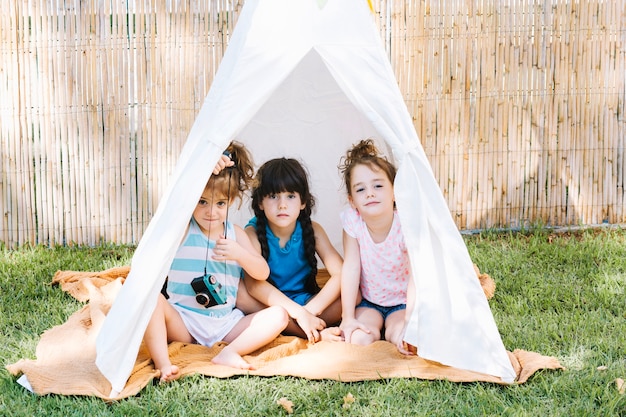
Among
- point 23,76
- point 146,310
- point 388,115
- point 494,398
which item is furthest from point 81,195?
point 494,398

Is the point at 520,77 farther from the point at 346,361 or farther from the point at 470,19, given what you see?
the point at 346,361

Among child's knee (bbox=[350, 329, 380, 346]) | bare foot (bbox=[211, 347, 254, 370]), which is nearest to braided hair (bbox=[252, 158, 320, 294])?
child's knee (bbox=[350, 329, 380, 346])

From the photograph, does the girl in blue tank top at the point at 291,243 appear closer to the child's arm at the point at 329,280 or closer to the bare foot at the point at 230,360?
the child's arm at the point at 329,280

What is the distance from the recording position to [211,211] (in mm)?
3357

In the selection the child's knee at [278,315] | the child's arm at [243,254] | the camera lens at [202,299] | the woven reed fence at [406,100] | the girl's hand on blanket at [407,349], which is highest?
the woven reed fence at [406,100]

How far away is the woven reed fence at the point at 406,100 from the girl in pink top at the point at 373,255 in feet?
5.08

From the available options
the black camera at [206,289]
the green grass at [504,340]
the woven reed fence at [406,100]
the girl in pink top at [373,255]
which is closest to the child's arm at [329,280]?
the girl in pink top at [373,255]

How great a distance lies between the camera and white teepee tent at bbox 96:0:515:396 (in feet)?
9.19

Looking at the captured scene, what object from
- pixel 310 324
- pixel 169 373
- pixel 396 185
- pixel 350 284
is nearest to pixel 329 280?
pixel 350 284

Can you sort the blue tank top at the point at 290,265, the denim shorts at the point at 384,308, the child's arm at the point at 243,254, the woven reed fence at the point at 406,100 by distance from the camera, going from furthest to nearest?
the woven reed fence at the point at 406,100 < the blue tank top at the point at 290,265 < the denim shorts at the point at 384,308 < the child's arm at the point at 243,254

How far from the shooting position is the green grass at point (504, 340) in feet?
8.89

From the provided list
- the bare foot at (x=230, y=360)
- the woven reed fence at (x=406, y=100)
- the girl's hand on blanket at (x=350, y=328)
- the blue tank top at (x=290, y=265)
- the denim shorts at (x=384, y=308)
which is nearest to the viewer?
the bare foot at (x=230, y=360)

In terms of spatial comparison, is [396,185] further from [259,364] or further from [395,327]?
[259,364]

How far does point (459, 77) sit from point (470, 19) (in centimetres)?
34
